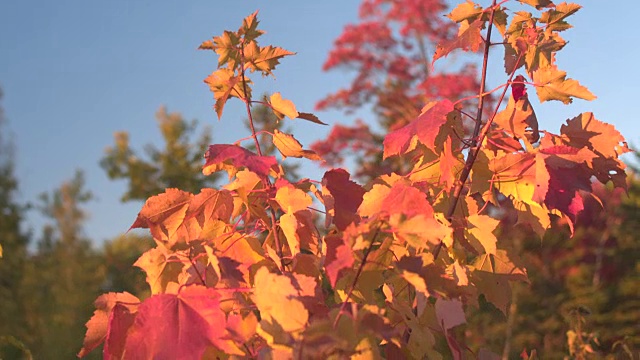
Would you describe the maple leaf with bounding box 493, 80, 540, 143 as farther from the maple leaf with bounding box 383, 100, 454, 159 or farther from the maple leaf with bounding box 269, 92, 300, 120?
the maple leaf with bounding box 269, 92, 300, 120

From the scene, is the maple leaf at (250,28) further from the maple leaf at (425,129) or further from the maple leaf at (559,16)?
the maple leaf at (559,16)

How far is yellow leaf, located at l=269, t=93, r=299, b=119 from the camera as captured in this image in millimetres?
1226

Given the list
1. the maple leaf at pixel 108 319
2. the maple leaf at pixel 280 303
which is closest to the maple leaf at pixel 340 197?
the maple leaf at pixel 280 303

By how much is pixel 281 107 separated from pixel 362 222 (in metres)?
0.40

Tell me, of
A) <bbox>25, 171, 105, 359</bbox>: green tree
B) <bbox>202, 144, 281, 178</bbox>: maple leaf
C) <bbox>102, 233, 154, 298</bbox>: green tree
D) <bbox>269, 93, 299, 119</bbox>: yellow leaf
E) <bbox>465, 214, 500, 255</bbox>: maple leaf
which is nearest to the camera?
<bbox>202, 144, 281, 178</bbox>: maple leaf

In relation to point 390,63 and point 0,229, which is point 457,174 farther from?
point 390,63

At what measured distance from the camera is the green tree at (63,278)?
10.5 meters

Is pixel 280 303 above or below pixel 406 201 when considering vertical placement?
below

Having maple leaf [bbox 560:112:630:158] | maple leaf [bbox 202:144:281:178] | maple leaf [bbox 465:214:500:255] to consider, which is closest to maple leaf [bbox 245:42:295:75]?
maple leaf [bbox 202:144:281:178]

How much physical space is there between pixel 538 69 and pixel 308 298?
69 centimetres

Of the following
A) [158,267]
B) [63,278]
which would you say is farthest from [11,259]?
[158,267]

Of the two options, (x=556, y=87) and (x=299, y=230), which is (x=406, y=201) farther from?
(x=556, y=87)

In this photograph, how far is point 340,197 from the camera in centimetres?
117

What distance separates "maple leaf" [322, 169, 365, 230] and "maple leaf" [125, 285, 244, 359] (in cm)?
26
